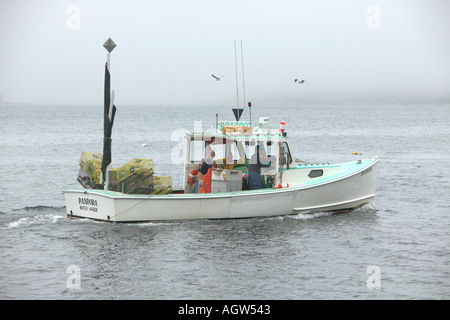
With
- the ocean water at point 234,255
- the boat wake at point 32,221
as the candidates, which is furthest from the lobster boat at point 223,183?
the boat wake at point 32,221

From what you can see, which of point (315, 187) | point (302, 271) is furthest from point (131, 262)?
point (315, 187)

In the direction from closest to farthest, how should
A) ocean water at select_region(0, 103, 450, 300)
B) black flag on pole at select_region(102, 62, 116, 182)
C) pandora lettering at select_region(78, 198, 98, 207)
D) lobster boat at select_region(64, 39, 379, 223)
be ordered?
ocean water at select_region(0, 103, 450, 300)
black flag on pole at select_region(102, 62, 116, 182)
lobster boat at select_region(64, 39, 379, 223)
pandora lettering at select_region(78, 198, 98, 207)

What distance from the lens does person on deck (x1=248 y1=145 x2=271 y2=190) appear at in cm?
1822

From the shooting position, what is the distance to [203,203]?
17.5 m

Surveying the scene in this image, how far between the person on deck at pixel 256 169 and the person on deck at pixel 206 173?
3.95 feet

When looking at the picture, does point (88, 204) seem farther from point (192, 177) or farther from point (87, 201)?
point (192, 177)

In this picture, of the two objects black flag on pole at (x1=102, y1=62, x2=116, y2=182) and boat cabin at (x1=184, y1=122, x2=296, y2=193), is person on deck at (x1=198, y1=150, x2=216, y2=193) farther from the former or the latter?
black flag on pole at (x1=102, y1=62, x2=116, y2=182)

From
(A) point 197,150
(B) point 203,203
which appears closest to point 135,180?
(B) point 203,203

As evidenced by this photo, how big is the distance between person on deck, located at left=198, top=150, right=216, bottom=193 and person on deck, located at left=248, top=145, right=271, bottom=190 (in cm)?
120

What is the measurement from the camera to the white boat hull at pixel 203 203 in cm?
1727

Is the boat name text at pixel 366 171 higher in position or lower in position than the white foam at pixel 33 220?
higher

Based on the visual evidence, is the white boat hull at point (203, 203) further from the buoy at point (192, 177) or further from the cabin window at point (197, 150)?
the cabin window at point (197, 150)

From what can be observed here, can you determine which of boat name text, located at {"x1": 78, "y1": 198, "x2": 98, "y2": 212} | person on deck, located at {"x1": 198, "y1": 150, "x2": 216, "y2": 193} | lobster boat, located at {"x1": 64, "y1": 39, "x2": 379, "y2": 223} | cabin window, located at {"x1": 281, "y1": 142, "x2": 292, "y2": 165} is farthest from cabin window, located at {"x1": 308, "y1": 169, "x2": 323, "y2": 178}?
boat name text, located at {"x1": 78, "y1": 198, "x2": 98, "y2": 212}

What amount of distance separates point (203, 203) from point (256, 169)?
204 cm
